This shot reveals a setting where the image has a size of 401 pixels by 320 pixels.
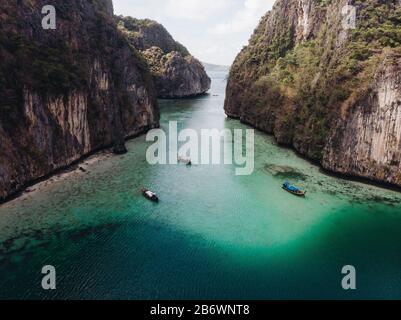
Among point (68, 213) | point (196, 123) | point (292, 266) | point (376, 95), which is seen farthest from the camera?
point (196, 123)

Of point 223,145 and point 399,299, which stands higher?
point 223,145

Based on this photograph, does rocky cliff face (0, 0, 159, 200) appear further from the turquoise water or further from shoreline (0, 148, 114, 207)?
the turquoise water

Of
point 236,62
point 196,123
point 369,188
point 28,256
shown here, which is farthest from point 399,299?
point 236,62

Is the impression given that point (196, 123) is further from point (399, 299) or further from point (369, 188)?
point (399, 299)

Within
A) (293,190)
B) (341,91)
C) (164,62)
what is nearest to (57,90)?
(293,190)

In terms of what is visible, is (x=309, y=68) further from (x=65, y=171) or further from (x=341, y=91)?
(x=65, y=171)
